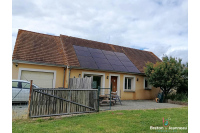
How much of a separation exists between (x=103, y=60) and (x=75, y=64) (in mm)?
3298

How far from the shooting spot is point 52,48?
46.0ft

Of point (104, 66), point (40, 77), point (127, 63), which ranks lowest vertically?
point (40, 77)

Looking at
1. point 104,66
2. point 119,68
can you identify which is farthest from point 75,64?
point 119,68

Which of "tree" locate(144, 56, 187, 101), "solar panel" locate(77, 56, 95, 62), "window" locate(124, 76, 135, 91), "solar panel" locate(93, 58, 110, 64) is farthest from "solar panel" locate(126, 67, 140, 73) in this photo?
"solar panel" locate(77, 56, 95, 62)

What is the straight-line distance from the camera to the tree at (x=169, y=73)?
1294 cm

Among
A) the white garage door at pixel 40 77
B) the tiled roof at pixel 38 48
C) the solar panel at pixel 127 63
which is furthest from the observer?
the solar panel at pixel 127 63

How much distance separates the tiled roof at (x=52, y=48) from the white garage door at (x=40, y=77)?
0.99 meters

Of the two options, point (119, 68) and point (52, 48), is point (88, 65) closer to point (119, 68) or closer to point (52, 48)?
point (119, 68)

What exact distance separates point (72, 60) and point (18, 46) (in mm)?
4656

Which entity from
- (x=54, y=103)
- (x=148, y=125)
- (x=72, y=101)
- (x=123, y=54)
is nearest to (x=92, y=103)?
(x=72, y=101)

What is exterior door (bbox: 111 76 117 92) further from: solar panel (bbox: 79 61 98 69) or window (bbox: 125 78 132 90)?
solar panel (bbox: 79 61 98 69)

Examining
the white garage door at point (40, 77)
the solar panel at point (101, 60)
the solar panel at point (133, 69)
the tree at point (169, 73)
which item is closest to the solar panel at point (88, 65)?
the solar panel at point (101, 60)

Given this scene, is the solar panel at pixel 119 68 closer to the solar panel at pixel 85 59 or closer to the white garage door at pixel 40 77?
the solar panel at pixel 85 59

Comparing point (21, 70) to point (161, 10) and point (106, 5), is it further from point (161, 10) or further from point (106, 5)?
point (161, 10)
